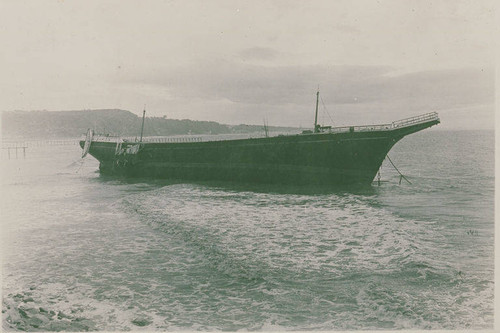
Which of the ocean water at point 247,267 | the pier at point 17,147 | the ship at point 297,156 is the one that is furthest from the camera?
the pier at point 17,147

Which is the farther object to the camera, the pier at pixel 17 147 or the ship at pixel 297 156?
the pier at pixel 17 147

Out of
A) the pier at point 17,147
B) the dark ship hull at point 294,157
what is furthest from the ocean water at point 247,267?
the pier at point 17,147

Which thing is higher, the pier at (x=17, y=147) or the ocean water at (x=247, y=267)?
the pier at (x=17, y=147)

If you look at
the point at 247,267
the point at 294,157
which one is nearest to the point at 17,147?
the point at 294,157

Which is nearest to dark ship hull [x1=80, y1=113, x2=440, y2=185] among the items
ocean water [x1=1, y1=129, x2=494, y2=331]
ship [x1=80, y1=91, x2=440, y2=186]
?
ship [x1=80, y1=91, x2=440, y2=186]

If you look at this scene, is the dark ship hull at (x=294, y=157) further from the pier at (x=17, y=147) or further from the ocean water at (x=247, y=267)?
the pier at (x=17, y=147)

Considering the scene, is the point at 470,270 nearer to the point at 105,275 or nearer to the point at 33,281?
the point at 105,275

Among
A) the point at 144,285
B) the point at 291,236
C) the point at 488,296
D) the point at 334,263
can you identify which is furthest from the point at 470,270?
the point at 144,285

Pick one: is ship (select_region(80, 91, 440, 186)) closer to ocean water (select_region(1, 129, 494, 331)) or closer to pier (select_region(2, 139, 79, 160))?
ocean water (select_region(1, 129, 494, 331))
